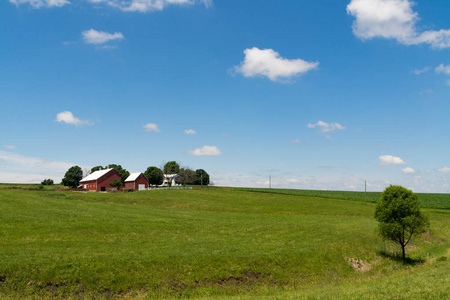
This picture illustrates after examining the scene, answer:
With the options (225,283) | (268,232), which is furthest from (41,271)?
(268,232)

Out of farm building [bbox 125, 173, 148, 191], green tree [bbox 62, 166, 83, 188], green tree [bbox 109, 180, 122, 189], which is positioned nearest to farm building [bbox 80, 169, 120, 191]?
green tree [bbox 109, 180, 122, 189]

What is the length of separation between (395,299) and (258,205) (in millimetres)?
62557

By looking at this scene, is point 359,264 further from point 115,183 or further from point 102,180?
point 102,180

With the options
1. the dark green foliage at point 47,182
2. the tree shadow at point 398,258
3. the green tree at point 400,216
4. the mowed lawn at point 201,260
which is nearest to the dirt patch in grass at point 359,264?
the mowed lawn at point 201,260

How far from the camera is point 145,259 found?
2653cm

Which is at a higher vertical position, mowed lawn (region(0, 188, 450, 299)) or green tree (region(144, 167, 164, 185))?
green tree (region(144, 167, 164, 185))

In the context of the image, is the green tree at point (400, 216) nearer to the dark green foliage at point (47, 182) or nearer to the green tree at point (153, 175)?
the green tree at point (153, 175)

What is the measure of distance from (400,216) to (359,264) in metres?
9.90

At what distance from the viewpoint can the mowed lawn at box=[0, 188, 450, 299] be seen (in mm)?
22594

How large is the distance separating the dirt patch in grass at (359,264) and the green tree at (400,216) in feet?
21.8

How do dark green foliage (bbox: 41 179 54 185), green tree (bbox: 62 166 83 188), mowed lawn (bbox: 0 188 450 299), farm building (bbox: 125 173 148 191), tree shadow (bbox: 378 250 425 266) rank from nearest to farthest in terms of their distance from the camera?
mowed lawn (bbox: 0 188 450 299), tree shadow (bbox: 378 250 425 266), farm building (bbox: 125 173 148 191), green tree (bbox: 62 166 83 188), dark green foliage (bbox: 41 179 54 185)

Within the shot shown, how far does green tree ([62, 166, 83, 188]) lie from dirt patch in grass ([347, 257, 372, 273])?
169m

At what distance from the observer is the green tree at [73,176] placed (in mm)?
171125

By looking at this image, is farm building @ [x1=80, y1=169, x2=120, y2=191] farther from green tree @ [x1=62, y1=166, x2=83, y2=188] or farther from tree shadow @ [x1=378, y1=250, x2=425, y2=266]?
tree shadow @ [x1=378, y1=250, x2=425, y2=266]
